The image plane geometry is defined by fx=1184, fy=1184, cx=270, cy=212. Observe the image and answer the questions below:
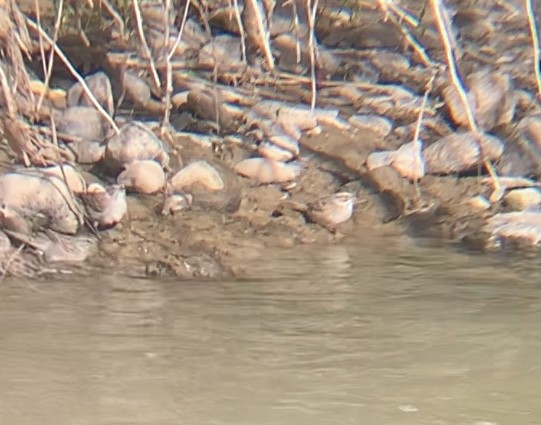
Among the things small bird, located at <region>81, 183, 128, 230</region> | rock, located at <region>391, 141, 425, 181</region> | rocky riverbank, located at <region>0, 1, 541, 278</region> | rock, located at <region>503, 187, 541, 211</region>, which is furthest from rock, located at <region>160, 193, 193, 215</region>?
rock, located at <region>503, 187, 541, 211</region>

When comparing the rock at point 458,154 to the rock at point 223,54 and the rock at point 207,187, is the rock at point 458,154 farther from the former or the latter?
the rock at point 223,54

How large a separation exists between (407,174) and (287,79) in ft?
2.36

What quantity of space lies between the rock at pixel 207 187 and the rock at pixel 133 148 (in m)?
0.10

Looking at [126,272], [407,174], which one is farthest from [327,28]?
[126,272]

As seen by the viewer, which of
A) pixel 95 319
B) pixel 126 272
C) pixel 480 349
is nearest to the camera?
pixel 480 349

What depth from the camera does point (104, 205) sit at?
12.2 feet

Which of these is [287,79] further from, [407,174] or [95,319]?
[95,319]

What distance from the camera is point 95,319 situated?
3.05 meters

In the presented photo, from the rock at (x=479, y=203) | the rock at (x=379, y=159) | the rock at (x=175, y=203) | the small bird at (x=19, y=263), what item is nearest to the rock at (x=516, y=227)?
the rock at (x=479, y=203)

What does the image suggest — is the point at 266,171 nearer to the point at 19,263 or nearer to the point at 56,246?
the point at 56,246

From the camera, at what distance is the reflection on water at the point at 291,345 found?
2480 millimetres

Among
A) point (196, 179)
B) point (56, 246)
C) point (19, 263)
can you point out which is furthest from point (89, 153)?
point (19, 263)

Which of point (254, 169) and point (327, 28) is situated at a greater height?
point (327, 28)

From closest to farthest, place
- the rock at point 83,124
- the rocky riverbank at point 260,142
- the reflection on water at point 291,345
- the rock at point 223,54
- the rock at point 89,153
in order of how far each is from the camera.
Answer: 1. the reflection on water at point 291,345
2. the rocky riverbank at point 260,142
3. the rock at point 89,153
4. the rock at point 83,124
5. the rock at point 223,54
